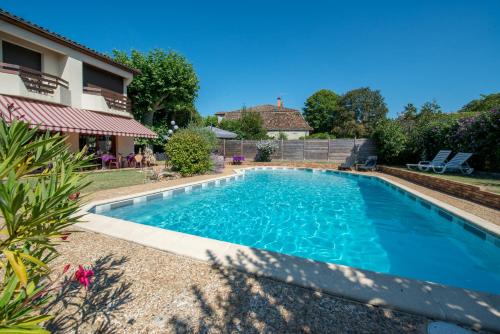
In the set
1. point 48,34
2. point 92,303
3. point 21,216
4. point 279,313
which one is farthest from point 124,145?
point 21,216

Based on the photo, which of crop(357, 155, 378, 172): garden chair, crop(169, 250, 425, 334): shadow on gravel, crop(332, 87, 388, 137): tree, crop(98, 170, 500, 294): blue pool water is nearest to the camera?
crop(169, 250, 425, 334): shadow on gravel

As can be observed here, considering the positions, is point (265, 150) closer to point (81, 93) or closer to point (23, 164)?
point (81, 93)

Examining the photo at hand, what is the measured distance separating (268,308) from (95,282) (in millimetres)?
2821

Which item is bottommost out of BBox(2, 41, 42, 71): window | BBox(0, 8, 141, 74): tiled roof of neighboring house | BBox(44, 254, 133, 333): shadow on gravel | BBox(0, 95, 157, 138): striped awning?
BBox(44, 254, 133, 333): shadow on gravel

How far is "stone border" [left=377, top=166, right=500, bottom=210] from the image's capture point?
8.64m

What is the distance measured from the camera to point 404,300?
3.21 meters

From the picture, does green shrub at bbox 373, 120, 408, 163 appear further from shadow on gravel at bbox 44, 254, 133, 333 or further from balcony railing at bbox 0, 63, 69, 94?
balcony railing at bbox 0, 63, 69, 94

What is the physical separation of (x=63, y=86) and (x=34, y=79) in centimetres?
150

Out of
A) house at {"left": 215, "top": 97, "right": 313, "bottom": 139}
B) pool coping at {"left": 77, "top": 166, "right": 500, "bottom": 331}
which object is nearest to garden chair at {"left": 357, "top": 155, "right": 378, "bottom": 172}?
pool coping at {"left": 77, "top": 166, "right": 500, "bottom": 331}

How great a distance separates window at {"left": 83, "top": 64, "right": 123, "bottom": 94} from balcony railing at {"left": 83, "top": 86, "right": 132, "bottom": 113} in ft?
1.65

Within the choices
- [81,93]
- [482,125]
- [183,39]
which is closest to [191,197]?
[81,93]

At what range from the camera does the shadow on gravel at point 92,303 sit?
282 centimetres

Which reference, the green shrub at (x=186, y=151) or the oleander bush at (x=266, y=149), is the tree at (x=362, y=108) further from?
the green shrub at (x=186, y=151)

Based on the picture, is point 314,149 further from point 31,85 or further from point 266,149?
point 31,85
